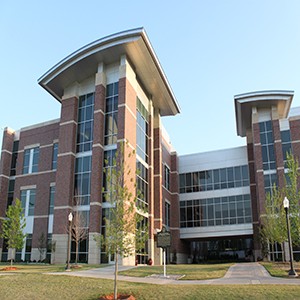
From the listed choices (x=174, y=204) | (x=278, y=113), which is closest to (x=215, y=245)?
(x=174, y=204)

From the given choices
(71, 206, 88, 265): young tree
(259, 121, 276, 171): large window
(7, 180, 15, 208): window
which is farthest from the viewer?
(7, 180, 15, 208): window

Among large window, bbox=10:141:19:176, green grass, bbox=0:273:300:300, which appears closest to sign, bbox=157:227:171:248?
green grass, bbox=0:273:300:300

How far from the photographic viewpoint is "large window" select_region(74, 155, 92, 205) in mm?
33188

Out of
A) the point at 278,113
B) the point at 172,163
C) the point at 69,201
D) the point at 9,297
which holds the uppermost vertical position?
the point at 278,113

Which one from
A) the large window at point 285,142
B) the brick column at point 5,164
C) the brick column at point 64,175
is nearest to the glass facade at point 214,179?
the large window at point 285,142

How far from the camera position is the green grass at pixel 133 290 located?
12.8 metres

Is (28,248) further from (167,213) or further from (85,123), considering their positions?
(167,213)

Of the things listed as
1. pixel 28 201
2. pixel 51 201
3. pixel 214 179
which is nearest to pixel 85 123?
pixel 51 201

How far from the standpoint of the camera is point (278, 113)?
1725 inches

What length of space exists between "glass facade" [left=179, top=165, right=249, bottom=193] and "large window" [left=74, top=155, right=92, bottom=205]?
→ 63.8 ft

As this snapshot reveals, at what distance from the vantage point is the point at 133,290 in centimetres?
1413

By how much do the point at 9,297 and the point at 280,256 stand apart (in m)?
31.2

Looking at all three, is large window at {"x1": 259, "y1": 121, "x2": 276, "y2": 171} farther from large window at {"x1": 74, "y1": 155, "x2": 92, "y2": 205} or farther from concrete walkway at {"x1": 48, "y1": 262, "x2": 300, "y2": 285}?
concrete walkway at {"x1": 48, "y1": 262, "x2": 300, "y2": 285}

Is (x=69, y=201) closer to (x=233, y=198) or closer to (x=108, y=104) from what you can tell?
(x=108, y=104)
